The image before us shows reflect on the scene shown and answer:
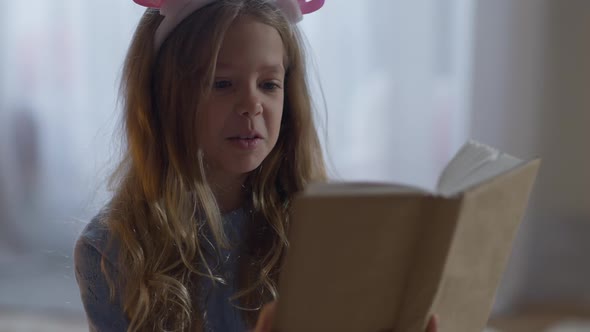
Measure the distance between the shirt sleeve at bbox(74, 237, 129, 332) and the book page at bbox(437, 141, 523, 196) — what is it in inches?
18.4

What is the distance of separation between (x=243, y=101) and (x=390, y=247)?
36 centimetres

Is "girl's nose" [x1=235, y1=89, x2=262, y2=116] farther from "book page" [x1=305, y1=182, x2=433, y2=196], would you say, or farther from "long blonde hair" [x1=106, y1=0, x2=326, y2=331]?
"book page" [x1=305, y1=182, x2=433, y2=196]

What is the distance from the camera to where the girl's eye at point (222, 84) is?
2.83ft

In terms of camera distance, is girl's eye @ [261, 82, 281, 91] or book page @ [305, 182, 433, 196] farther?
girl's eye @ [261, 82, 281, 91]

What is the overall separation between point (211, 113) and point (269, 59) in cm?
9

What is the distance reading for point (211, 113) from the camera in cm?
86

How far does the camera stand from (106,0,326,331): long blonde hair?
882 mm

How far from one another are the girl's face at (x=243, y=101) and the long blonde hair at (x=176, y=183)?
2 centimetres

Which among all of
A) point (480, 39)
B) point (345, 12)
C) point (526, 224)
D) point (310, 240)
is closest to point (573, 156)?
point (526, 224)

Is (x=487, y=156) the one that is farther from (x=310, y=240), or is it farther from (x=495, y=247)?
(x=310, y=240)

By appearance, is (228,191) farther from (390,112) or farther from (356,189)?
(390,112)

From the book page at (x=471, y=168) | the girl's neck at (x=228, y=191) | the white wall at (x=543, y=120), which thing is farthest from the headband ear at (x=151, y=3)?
the white wall at (x=543, y=120)

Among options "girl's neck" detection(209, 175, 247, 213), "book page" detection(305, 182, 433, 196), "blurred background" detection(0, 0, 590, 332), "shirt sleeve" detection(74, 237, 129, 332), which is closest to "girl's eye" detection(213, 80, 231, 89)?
"girl's neck" detection(209, 175, 247, 213)

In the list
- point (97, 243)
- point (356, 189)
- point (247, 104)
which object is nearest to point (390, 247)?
point (356, 189)
